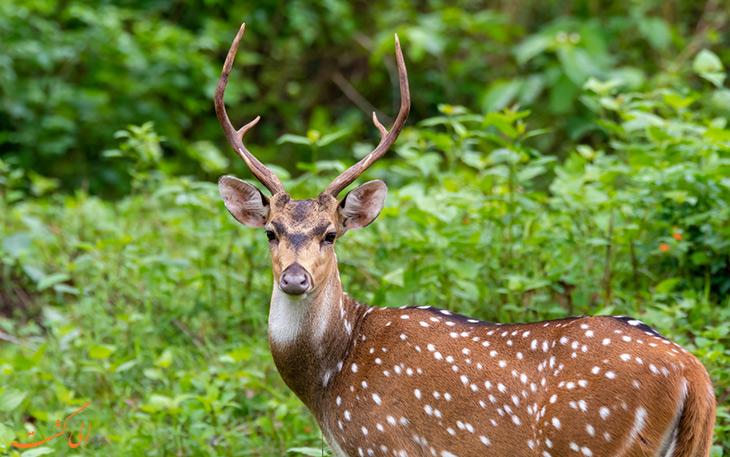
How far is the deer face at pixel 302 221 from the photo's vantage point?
349cm

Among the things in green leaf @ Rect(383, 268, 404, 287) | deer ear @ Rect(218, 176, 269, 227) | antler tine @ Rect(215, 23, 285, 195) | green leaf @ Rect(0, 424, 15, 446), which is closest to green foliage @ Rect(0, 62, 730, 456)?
green leaf @ Rect(383, 268, 404, 287)

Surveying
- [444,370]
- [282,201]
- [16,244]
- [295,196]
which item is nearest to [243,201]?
[282,201]

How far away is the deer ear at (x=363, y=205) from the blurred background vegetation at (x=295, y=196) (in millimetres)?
934

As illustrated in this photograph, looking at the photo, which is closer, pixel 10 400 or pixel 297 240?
pixel 297 240

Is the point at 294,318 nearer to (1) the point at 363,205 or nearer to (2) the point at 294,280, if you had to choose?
(2) the point at 294,280

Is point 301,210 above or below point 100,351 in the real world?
above

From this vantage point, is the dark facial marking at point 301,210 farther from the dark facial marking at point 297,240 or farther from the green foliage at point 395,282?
the green foliage at point 395,282

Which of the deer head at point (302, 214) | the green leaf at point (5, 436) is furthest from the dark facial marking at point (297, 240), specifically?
the green leaf at point (5, 436)

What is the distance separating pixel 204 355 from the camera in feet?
17.3

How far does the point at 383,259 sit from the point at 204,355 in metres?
1.34

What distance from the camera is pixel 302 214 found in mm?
3678

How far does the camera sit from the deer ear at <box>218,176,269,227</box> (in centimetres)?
387

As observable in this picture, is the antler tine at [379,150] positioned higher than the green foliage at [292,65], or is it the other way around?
the antler tine at [379,150]

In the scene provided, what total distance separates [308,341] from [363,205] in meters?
0.70
